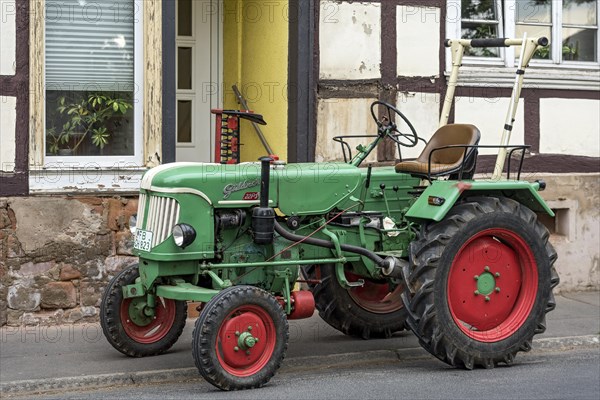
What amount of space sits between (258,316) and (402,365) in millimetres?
1463

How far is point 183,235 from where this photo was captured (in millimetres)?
7164

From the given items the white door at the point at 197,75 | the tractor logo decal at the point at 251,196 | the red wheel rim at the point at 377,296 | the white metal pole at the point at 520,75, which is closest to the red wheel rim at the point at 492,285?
the white metal pole at the point at 520,75

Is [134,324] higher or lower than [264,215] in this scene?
lower

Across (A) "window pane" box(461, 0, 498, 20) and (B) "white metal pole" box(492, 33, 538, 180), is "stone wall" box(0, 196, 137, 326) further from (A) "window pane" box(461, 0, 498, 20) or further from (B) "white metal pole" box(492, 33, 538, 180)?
(A) "window pane" box(461, 0, 498, 20)

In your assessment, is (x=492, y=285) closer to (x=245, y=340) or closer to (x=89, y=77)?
(x=245, y=340)

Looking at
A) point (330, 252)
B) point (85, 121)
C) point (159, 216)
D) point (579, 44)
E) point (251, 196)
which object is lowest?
point (330, 252)

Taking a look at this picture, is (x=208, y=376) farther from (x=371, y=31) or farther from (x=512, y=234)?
(x=371, y=31)

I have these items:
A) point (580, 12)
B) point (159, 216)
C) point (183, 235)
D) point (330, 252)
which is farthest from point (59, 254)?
point (580, 12)

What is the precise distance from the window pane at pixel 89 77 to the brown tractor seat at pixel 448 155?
2791mm

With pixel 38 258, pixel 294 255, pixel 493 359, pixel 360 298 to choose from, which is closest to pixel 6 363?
pixel 38 258

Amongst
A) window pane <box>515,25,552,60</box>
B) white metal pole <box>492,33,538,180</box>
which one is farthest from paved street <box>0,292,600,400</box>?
window pane <box>515,25,552,60</box>

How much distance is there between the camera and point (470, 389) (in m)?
7.07

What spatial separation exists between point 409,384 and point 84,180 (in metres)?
3.63

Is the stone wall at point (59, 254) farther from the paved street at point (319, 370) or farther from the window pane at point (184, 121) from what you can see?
the window pane at point (184, 121)
